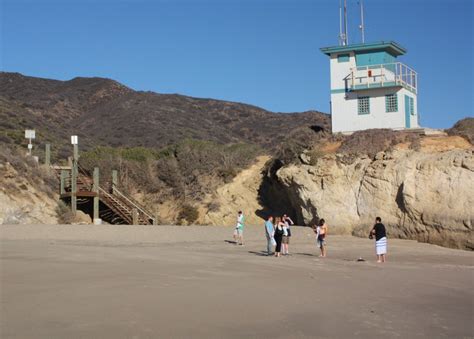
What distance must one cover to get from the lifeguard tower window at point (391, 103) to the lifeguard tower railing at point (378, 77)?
1.94 feet

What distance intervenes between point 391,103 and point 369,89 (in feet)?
4.36

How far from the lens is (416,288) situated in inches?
485

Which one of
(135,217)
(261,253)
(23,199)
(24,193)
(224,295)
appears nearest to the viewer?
(224,295)

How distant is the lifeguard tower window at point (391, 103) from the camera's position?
99.1 feet

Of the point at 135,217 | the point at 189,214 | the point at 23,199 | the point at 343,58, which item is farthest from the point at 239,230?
the point at 343,58

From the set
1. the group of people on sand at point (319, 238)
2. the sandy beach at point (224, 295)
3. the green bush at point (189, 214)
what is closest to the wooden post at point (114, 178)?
the green bush at point (189, 214)

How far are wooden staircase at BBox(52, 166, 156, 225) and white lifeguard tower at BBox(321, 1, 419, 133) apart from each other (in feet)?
36.6

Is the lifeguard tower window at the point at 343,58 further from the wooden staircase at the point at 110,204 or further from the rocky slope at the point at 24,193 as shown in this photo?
the rocky slope at the point at 24,193

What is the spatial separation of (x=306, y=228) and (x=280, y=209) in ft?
16.3

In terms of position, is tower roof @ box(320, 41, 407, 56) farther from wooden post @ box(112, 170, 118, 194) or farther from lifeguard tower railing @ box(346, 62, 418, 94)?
wooden post @ box(112, 170, 118, 194)

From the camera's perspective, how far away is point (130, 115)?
77.9 metres

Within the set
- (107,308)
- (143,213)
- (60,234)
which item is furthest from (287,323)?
(143,213)

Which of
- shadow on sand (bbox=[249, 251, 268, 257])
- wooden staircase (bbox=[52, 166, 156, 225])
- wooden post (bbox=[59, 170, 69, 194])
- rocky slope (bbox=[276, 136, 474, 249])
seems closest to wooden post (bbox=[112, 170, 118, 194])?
wooden staircase (bbox=[52, 166, 156, 225])

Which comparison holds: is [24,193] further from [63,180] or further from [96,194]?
[96,194]
